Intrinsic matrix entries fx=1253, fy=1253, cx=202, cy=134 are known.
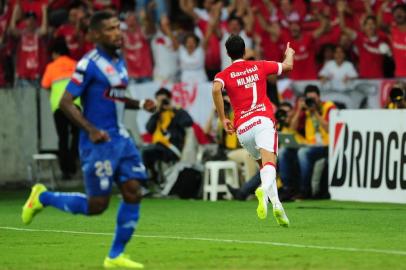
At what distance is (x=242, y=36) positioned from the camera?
22.5 metres

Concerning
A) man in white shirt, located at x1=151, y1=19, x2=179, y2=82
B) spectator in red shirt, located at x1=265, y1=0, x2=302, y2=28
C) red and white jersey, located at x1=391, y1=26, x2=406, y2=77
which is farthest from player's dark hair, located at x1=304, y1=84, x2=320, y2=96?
man in white shirt, located at x1=151, y1=19, x2=179, y2=82

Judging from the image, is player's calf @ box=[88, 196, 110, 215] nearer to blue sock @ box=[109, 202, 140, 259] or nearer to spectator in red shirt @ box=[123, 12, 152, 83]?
blue sock @ box=[109, 202, 140, 259]

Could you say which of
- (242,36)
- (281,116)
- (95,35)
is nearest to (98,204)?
(95,35)

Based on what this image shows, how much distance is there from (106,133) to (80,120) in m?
0.25

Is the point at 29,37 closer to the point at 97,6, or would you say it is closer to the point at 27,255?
the point at 97,6

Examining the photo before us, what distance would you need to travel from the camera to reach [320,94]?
869 inches

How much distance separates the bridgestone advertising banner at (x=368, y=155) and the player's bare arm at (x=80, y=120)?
943 cm

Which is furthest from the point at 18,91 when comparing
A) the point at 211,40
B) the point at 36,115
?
the point at 211,40

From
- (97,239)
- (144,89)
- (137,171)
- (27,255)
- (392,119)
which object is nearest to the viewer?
(137,171)

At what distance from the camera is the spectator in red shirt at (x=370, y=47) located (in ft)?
72.5

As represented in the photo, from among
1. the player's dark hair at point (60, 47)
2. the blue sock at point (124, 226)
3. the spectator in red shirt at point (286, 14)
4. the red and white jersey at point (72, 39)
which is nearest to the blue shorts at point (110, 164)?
the blue sock at point (124, 226)

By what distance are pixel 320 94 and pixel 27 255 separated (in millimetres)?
11144

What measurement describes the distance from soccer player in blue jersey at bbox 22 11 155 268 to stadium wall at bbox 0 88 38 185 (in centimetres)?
1369

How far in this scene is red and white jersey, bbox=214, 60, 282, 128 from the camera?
15141 mm
